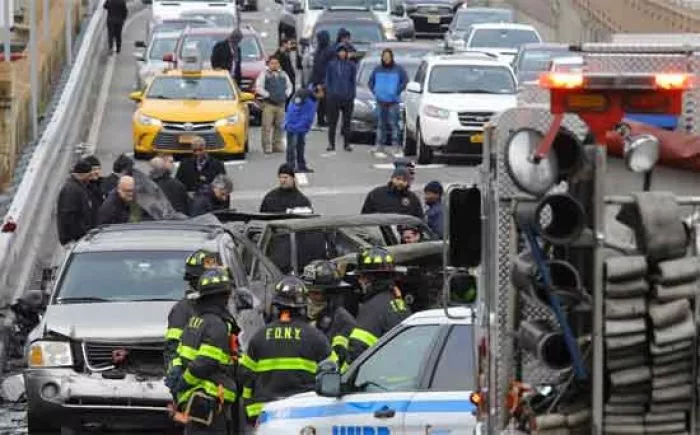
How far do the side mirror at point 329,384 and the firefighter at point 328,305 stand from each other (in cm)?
158

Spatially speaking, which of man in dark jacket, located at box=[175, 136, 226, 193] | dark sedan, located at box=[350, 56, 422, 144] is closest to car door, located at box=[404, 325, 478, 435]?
man in dark jacket, located at box=[175, 136, 226, 193]

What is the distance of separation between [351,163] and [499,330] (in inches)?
961

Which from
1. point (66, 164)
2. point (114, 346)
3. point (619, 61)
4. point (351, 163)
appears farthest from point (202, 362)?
point (351, 163)

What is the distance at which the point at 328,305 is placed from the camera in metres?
15.6

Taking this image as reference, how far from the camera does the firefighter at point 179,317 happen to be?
13.9 m

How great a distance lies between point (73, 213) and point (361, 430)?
33.8ft

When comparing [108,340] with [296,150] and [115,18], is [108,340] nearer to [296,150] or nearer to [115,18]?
[296,150]

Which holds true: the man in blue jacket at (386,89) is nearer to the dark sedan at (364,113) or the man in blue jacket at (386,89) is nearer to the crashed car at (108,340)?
the dark sedan at (364,113)

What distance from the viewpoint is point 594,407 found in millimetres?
9086

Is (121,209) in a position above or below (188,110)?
above

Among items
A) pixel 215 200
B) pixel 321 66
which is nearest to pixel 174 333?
pixel 215 200

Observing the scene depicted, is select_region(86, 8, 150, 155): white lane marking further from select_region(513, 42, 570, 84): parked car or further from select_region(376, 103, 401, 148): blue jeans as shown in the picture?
select_region(513, 42, 570, 84): parked car

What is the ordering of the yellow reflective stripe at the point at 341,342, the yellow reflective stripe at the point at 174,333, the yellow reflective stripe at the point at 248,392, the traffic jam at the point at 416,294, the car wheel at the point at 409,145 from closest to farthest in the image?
the traffic jam at the point at 416,294, the yellow reflective stripe at the point at 248,392, the yellow reflective stripe at the point at 341,342, the yellow reflective stripe at the point at 174,333, the car wheel at the point at 409,145

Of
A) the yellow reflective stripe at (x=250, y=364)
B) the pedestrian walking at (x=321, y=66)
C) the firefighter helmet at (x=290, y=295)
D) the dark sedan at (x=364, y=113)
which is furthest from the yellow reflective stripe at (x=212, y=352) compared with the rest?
the pedestrian walking at (x=321, y=66)
